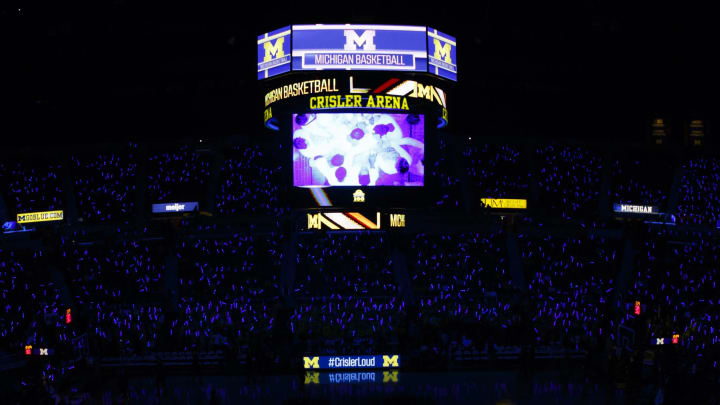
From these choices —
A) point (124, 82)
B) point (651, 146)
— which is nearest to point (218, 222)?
point (124, 82)

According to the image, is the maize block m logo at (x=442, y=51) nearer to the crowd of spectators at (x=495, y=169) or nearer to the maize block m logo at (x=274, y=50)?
the maize block m logo at (x=274, y=50)

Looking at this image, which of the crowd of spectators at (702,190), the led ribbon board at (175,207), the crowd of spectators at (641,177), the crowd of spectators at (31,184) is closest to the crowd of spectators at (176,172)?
the led ribbon board at (175,207)

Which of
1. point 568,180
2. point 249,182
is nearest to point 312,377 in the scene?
point 249,182

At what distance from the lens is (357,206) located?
1812cm

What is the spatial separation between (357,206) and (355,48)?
14.1ft

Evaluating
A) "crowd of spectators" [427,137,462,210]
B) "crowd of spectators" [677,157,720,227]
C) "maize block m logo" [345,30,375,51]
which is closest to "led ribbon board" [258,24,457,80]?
"maize block m logo" [345,30,375,51]

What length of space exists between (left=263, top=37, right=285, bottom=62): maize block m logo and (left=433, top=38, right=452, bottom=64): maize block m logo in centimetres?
428

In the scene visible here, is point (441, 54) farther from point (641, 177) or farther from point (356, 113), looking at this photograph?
point (641, 177)

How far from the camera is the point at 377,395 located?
1578cm

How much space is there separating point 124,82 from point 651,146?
21.9 meters

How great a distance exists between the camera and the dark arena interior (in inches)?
707

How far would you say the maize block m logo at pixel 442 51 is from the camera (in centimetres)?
1844

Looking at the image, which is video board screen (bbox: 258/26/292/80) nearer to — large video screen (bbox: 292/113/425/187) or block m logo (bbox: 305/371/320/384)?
large video screen (bbox: 292/113/425/187)

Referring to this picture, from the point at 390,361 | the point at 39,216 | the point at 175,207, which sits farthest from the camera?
the point at 39,216
